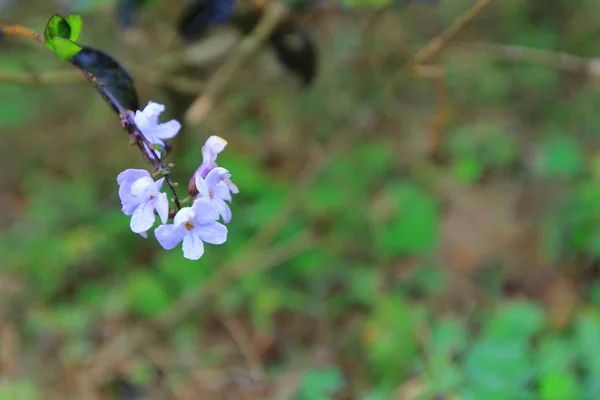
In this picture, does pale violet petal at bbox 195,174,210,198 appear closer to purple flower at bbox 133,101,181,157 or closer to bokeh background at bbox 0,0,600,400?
purple flower at bbox 133,101,181,157

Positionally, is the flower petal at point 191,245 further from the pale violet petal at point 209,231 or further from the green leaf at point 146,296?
the green leaf at point 146,296

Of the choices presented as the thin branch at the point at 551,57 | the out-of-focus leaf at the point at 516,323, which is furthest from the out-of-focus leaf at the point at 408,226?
the thin branch at the point at 551,57

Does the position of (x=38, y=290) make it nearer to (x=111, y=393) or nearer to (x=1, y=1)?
(x=111, y=393)

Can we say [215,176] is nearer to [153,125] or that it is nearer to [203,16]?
[153,125]

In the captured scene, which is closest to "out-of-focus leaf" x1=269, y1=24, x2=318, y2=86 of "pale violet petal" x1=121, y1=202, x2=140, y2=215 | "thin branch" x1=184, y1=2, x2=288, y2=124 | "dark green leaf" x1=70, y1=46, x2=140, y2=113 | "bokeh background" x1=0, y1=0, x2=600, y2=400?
"thin branch" x1=184, y1=2, x2=288, y2=124

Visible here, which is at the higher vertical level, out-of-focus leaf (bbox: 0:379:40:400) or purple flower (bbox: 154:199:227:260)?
out-of-focus leaf (bbox: 0:379:40:400)

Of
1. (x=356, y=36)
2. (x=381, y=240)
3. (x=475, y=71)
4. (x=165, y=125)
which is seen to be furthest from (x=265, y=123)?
(x=165, y=125)
